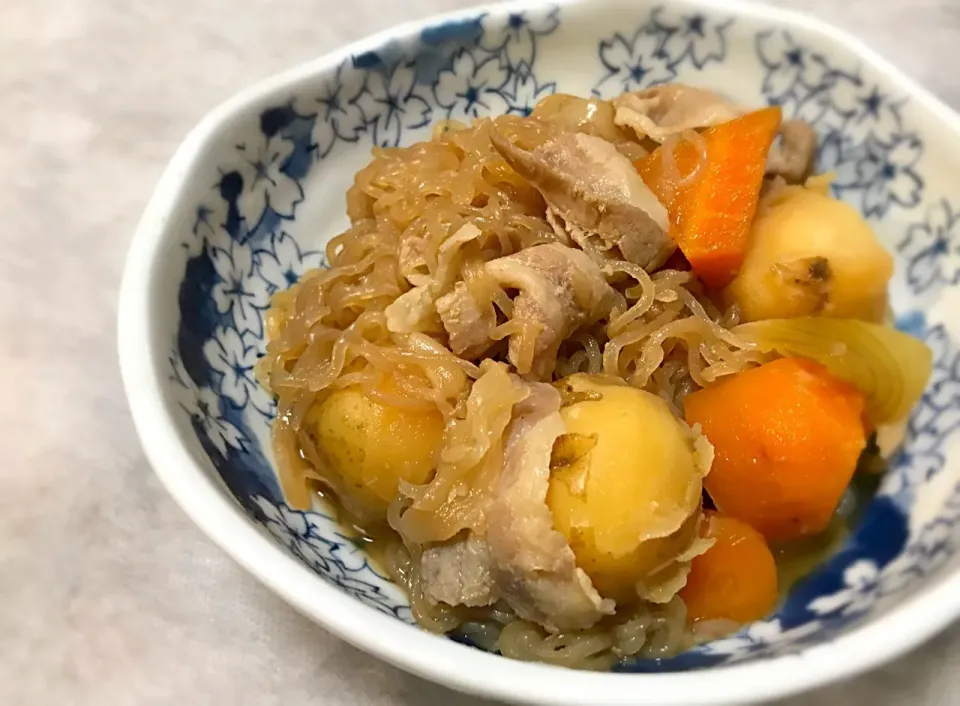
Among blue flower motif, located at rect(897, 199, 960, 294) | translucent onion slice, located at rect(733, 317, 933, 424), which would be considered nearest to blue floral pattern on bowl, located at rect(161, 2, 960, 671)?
blue flower motif, located at rect(897, 199, 960, 294)

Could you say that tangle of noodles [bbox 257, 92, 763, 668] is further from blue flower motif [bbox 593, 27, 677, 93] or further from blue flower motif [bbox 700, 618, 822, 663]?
blue flower motif [bbox 593, 27, 677, 93]

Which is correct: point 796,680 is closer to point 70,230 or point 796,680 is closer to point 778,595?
point 778,595

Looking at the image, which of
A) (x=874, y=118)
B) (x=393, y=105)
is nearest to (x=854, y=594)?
(x=874, y=118)

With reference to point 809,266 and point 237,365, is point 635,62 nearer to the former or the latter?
point 809,266

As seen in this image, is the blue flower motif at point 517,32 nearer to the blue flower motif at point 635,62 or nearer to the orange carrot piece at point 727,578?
the blue flower motif at point 635,62

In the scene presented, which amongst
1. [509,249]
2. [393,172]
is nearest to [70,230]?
[393,172]
